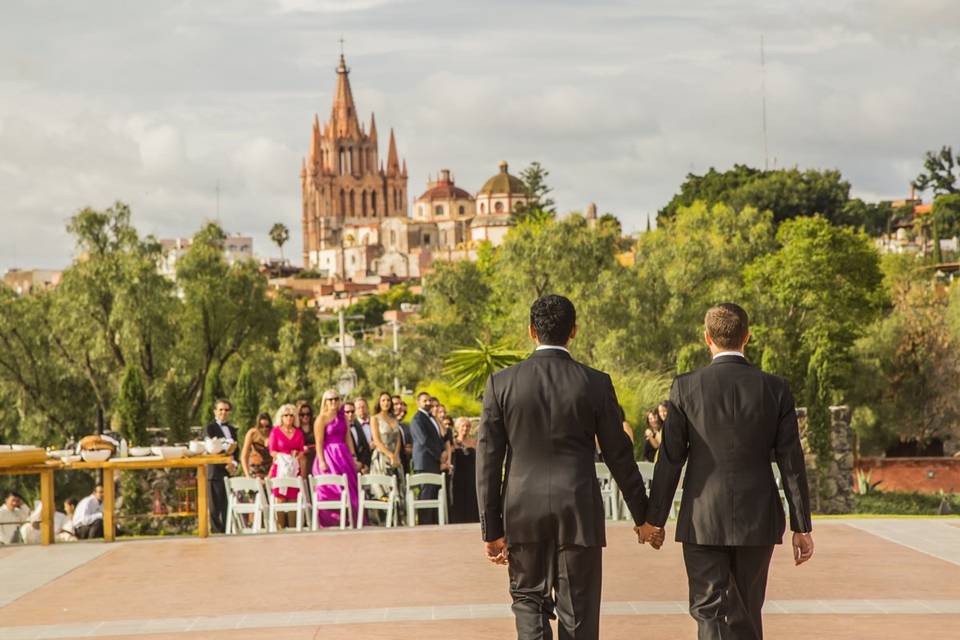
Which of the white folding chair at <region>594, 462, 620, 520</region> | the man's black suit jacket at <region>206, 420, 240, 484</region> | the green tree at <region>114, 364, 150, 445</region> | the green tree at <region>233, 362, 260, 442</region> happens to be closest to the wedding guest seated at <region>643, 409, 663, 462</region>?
the white folding chair at <region>594, 462, 620, 520</region>

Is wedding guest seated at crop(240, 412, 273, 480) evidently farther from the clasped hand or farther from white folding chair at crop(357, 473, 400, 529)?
the clasped hand

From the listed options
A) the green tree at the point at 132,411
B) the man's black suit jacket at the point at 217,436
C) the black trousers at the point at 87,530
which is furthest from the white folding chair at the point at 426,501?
the green tree at the point at 132,411

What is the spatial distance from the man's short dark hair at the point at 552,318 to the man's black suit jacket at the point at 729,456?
55 cm

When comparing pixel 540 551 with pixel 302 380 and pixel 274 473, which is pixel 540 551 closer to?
pixel 274 473

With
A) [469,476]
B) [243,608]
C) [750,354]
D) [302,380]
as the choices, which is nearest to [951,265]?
[750,354]

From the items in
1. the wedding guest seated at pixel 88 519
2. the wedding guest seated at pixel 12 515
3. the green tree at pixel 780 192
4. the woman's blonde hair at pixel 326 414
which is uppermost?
the green tree at pixel 780 192

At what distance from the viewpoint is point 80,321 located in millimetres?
50344

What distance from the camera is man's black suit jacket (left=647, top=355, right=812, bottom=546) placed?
276 inches

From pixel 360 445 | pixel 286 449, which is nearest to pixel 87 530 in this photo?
pixel 286 449

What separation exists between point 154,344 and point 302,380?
7.55m

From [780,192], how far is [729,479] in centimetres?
8449

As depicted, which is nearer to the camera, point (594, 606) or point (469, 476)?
point (594, 606)

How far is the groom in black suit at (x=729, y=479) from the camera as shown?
7.00m

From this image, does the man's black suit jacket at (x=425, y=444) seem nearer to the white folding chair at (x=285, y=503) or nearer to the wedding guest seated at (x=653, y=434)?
the white folding chair at (x=285, y=503)
